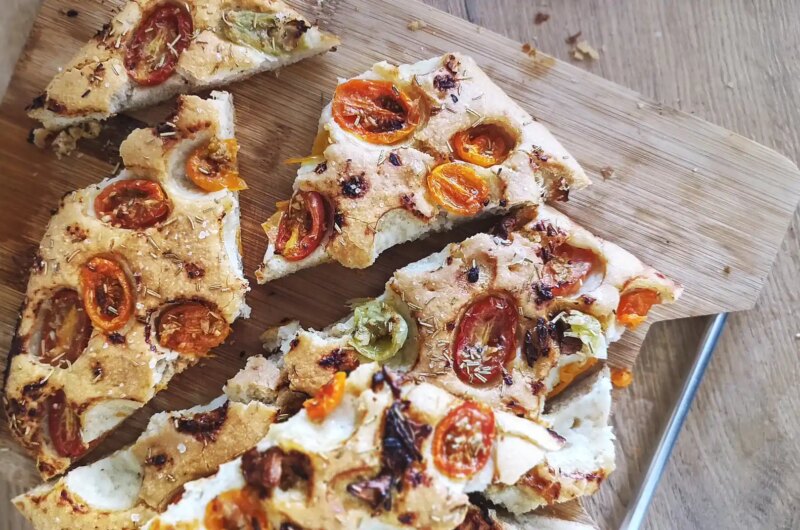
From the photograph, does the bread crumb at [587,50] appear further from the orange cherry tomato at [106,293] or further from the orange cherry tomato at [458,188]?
the orange cherry tomato at [106,293]

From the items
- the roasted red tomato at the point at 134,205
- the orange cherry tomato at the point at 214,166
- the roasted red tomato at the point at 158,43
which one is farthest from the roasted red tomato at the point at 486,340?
the roasted red tomato at the point at 158,43

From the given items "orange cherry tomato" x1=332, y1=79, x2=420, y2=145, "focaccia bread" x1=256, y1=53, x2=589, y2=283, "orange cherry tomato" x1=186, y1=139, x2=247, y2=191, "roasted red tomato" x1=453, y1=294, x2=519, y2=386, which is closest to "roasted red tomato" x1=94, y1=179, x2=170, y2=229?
"orange cherry tomato" x1=186, y1=139, x2=247, y2=191

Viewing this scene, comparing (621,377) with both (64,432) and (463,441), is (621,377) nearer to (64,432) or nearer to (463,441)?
(463,441)

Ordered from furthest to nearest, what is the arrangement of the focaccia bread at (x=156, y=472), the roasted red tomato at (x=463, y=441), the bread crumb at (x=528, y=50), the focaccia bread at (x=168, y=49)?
the bread crumb at (x=528, y=50)
the focaccia bread at (x=168, y=49)
the focaccia bread at (x=156, y=472)
the roasted red tomato at (x=463, y=441)

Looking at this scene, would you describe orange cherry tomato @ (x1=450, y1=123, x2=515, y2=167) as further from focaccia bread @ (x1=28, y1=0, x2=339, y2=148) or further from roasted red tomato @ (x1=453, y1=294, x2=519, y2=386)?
focaccia bread @ (x1=28, y1=0, x2=339, y2=148)

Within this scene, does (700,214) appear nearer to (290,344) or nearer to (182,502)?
(290,344)

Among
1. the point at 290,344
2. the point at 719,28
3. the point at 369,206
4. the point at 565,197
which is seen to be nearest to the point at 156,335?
the point at 290,344
